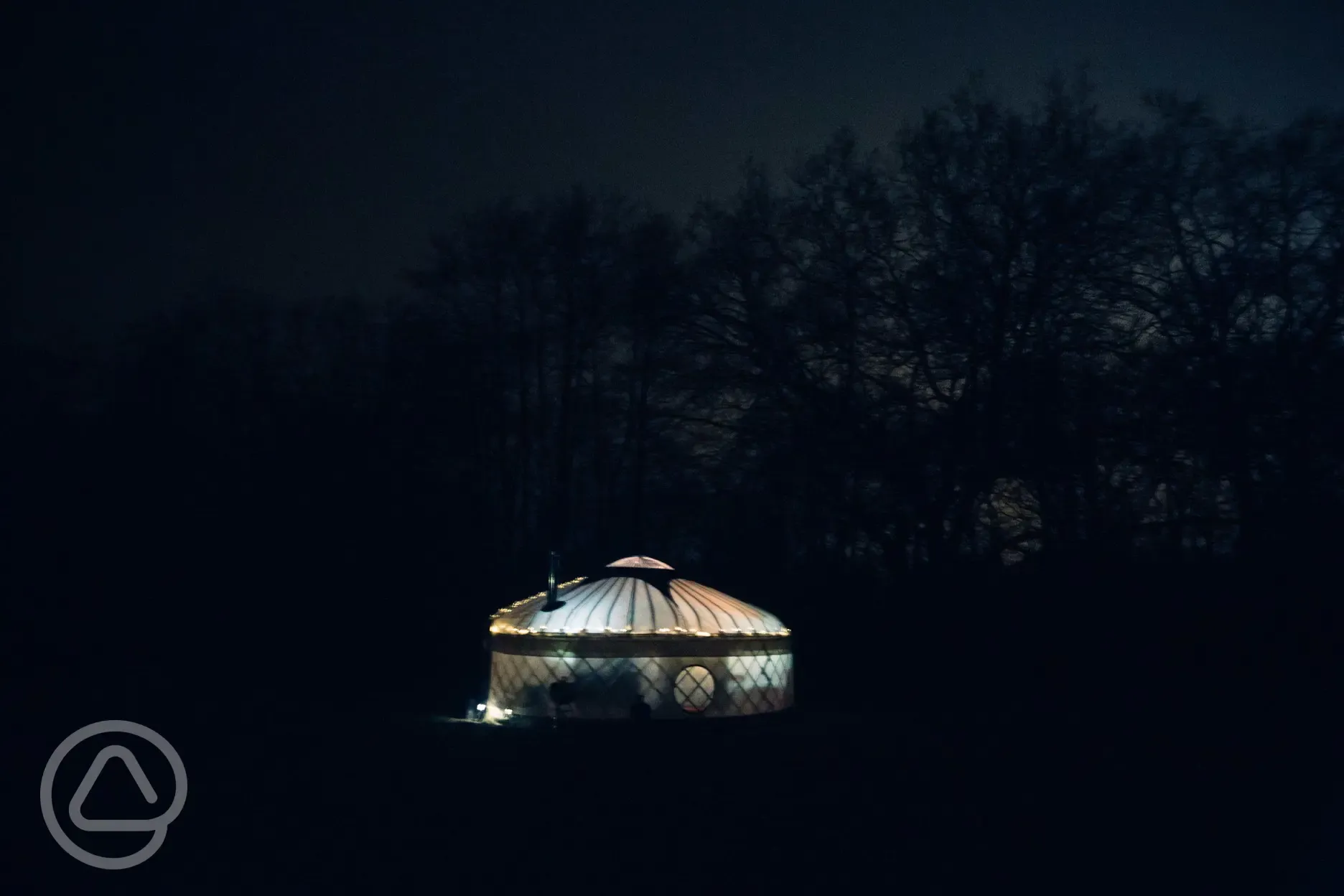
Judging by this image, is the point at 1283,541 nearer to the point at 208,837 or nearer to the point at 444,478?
the point at 208,837

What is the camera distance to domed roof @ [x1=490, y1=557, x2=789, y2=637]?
12.0 meters

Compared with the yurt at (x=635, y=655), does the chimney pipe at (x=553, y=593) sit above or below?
above

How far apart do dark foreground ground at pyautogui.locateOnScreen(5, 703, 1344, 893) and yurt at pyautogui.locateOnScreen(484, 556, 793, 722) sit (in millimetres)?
581

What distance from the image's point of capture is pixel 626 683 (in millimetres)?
11891

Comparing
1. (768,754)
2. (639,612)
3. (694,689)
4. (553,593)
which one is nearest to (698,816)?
(768,754)

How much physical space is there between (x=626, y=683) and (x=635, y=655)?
303mm

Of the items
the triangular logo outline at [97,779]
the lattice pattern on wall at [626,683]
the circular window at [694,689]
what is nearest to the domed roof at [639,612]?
the lattice pattern on wall at [626,683]

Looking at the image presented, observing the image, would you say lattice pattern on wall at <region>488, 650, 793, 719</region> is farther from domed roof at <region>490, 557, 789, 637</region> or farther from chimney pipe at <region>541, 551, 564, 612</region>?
chimney pipe at <region>541, 551, 564, 612</region>

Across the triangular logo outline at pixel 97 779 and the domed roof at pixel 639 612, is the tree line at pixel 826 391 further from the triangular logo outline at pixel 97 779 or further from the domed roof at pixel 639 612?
the triangular logo outline at pixel 97 779

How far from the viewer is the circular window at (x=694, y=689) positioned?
12000 mm

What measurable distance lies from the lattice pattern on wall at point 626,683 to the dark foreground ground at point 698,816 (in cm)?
54

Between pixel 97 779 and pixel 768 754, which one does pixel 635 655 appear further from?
pixel 97 779

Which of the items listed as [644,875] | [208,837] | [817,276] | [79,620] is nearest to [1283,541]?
[817,276]

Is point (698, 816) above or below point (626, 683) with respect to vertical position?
below
